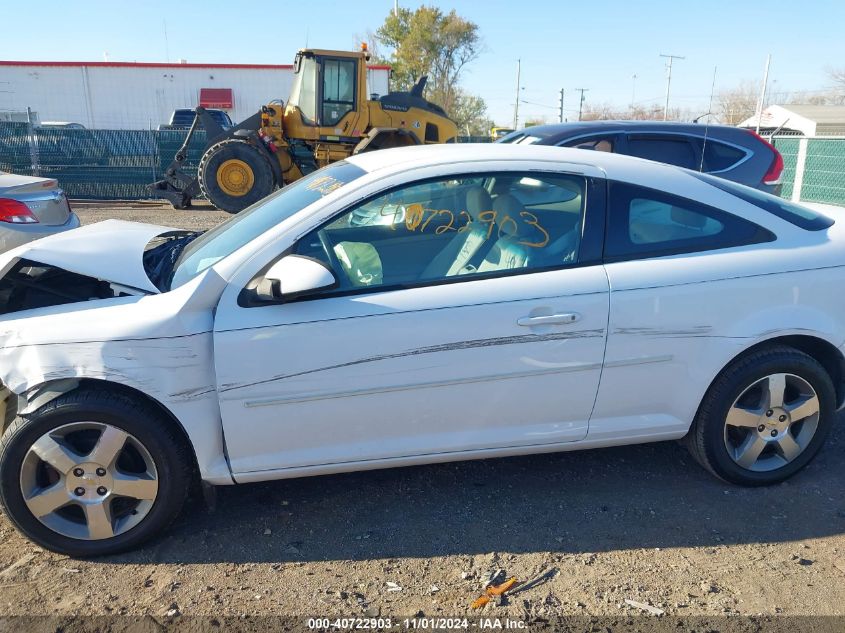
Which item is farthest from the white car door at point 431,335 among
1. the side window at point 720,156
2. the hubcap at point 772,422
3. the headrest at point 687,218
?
the side window at point 720,156

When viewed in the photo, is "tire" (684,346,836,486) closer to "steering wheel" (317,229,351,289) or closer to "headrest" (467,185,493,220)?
"headrest" (467,185,493,220)

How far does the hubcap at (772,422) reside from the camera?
3.17 m

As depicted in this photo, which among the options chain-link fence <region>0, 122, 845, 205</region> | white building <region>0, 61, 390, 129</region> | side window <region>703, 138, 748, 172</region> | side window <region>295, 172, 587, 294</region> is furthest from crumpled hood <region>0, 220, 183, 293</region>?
white building <region>0, 61, 390, 129</region>

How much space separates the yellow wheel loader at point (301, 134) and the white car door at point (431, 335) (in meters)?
10.4

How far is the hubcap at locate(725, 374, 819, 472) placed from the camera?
3.17m

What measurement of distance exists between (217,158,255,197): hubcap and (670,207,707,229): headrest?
10962 millimetres

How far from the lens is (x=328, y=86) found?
13.3 metres

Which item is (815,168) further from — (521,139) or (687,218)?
(687,218)

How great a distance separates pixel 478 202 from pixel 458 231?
0.17 m

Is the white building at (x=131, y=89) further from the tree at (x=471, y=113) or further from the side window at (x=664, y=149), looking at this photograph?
the side window at (x=664, y=149)

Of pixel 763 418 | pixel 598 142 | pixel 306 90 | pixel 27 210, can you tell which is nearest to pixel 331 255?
pixel 763 418

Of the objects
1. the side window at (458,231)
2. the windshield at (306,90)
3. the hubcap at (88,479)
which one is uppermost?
the windshield at (306,90)

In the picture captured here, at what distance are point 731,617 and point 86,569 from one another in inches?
100

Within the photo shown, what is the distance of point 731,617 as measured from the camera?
97.0 inches
